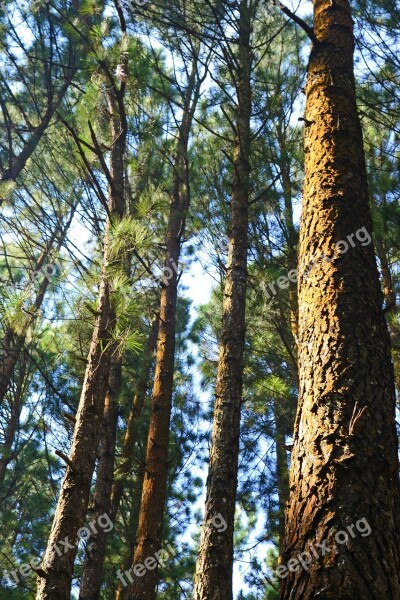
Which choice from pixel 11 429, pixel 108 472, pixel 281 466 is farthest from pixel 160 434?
pixel 11 429

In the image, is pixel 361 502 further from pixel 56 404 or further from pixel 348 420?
pixel 56 404

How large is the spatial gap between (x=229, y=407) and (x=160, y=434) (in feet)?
4.97

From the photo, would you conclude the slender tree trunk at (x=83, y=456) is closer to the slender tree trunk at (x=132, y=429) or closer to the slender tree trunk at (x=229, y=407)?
the slender tree trunk at (x=229, y=407)

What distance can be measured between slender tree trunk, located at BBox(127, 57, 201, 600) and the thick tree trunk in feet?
10.6

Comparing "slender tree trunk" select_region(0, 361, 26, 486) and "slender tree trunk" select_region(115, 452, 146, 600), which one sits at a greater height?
"slender tree trunk" select_region(0, 361, 26, 486)

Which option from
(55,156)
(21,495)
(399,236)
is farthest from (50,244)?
(399,236)

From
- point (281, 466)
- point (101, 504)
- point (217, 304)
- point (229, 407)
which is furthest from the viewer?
point (217, 304)

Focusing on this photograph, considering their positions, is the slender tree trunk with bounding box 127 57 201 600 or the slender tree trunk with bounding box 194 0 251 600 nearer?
the slender tree trunk with bounding box 194 0 251 600

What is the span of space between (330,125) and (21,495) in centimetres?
840

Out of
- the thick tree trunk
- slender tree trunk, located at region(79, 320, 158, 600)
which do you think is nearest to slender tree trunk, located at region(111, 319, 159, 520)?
slender tree trunk, located at region(79, 320, 158, 600)

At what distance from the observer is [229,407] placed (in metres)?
4.21

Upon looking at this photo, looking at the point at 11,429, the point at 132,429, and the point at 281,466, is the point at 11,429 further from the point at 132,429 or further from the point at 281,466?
the point at 281,466

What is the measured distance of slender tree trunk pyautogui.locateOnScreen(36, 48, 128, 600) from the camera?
9.82 feet

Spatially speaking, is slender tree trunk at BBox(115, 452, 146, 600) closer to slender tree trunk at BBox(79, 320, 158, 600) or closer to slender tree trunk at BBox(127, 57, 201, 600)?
slender tree trunk at BBox(79, 320, 158, 600)
